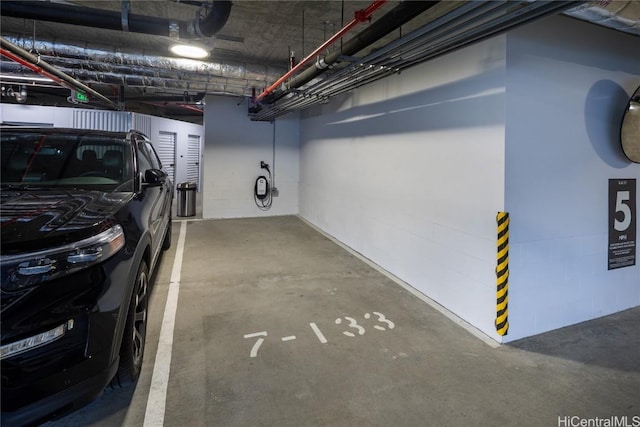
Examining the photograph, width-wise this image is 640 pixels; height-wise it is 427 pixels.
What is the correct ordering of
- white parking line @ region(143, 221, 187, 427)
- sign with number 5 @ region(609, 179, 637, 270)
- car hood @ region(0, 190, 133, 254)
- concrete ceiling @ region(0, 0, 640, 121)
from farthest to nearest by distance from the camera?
concrete ceiling @ region(0, 0, 640, 121)
sign with number 5 @ region(609, 179, 637, 270)
white parking line @ region(143, 221, 187, 427)
car hood @ region(0, 190, 133, 254)

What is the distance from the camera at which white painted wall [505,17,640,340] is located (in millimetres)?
3002

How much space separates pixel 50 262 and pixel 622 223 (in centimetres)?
475

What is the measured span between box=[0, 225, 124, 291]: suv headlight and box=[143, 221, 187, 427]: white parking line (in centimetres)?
104

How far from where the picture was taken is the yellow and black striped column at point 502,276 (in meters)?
2.96

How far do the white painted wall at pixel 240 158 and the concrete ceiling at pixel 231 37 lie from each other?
2.08m

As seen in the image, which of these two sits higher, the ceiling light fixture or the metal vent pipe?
the ceiling light fixture

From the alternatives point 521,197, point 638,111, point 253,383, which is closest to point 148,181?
point 253,383

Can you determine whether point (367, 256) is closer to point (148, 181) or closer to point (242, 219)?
point (148, 181)

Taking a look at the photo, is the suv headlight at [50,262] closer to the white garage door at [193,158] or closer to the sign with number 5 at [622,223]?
the sign with number 5 at [622,223]

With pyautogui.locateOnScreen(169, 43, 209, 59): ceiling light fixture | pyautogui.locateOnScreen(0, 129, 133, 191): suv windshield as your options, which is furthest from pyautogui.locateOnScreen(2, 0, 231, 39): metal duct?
pyautogui.locateOnScreen(0, 129, 133, 191): suv windshield

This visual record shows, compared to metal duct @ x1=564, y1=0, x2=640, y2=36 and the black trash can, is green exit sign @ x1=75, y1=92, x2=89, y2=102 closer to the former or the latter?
the black trash can

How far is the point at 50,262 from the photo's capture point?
153 cm

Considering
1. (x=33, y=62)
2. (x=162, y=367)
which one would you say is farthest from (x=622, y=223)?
(x=33, y=62)

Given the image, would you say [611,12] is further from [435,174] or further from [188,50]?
[188,50]
